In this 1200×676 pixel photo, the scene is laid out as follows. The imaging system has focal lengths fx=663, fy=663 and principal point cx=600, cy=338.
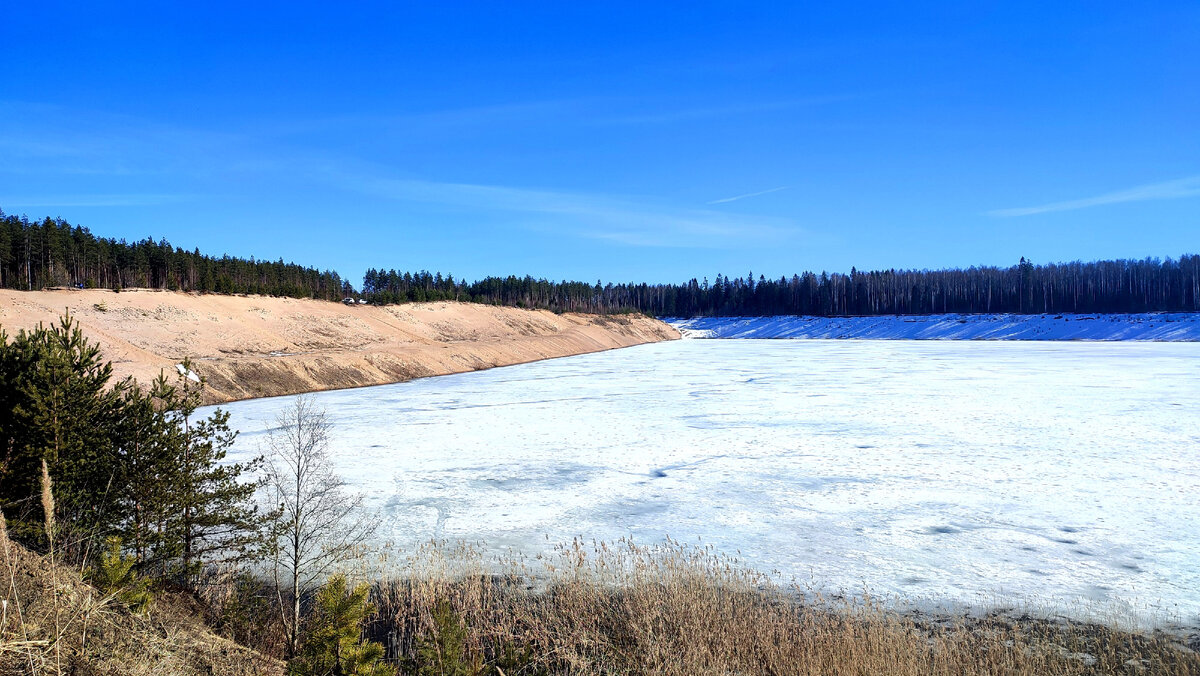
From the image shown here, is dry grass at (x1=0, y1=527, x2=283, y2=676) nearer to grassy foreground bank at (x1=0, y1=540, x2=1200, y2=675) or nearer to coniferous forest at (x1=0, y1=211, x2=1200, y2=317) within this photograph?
grassy foreground bank at (x1=0, y1=540, x2=1200, y2=675)

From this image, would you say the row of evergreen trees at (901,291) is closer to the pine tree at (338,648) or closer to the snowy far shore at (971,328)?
the snowy far shore at (971,328)

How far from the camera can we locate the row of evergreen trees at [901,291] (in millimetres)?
119438

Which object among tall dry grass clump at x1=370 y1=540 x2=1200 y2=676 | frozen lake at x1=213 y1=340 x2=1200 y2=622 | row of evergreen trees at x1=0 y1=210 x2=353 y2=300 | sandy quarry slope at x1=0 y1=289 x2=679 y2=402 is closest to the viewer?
tall dry grass clump at x1=370 y1=540 x2=1200 y2=676

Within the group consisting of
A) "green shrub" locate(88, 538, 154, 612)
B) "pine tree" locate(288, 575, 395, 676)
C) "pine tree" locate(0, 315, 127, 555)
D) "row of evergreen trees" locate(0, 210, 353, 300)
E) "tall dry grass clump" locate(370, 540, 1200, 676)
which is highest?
"row of evergreen trees" locate(0, 210, 353, 300)

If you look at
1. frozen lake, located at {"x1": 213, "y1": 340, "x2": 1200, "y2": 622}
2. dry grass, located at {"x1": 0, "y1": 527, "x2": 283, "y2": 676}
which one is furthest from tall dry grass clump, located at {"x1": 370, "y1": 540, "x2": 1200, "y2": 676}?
dry grass, located at {"x1": 0, "y1": 527, "x2": 283, "y2": 676}

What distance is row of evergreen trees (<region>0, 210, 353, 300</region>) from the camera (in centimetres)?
5988

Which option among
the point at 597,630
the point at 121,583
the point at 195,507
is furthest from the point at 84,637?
the point at 195,507

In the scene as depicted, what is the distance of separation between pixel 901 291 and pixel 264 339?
133940 mm

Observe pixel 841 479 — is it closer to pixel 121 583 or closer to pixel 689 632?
pixel 689 632

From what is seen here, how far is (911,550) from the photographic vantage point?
9898 millimetres

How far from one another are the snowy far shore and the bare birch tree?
326 ft

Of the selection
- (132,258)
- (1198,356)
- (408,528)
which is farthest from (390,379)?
(1198,356)

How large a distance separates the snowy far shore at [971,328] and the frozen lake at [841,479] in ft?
230

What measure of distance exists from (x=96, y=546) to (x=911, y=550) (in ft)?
36.6
